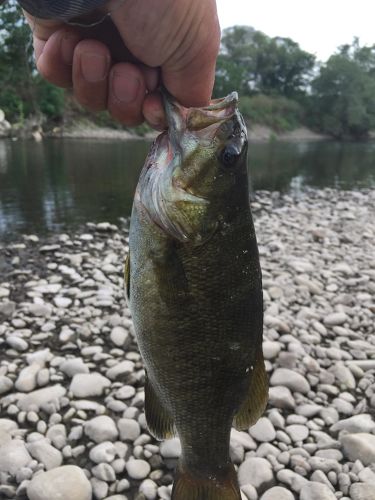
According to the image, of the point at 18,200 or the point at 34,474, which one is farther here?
the point at 18,200

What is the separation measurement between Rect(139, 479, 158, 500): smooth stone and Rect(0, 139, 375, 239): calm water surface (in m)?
6.90

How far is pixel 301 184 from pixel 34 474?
17.8m

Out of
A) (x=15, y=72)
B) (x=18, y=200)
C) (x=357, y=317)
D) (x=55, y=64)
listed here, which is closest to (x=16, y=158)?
(x=18, y=200)

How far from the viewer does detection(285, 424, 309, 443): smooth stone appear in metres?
3.76

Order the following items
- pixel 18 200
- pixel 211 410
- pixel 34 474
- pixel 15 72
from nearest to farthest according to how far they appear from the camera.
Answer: pixel 211 410
pixel 34 474
pixel 18 200
pixel 15 72

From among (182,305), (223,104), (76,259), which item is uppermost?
(223,104)

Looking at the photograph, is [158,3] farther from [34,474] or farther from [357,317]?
[357,317]

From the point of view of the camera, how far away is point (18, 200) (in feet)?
39.8

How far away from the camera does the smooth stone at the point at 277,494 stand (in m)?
3.15

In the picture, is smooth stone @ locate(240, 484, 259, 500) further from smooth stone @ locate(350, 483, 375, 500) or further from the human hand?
the human hand

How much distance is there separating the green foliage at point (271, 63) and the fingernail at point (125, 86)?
7358cm

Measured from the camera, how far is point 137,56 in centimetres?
206

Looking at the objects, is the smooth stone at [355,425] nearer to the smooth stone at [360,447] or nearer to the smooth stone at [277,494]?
the smooth stone at [360,447]

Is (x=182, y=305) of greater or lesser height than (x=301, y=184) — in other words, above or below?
above
